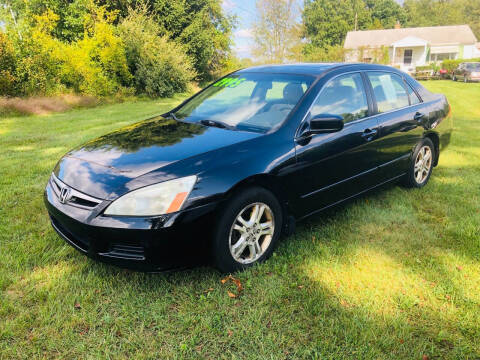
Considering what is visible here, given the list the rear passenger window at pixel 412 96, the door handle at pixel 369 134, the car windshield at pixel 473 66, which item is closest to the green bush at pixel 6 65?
the rear passenger window at pixel 412 96

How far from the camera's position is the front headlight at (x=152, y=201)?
243 cm

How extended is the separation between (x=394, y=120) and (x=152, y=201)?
9.52ft

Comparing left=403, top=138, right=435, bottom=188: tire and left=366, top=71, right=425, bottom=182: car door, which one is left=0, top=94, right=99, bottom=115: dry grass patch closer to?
left=366, top=71, right=425, bottom=182: car door

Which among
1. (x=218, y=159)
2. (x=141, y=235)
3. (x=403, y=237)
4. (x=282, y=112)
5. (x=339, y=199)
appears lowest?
(x=403, y=237)

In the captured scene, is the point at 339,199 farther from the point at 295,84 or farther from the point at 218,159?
the point at 218,159

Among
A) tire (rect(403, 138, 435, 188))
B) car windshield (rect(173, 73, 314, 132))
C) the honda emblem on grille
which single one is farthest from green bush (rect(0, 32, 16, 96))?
tire (rect(403, 138, 435, 188))

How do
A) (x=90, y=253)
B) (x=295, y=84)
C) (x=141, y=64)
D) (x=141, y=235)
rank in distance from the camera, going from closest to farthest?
(x=141, y=235), (x=90, y=253), (x=295, y=84), (x=141, y=64)

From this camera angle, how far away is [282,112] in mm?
3307

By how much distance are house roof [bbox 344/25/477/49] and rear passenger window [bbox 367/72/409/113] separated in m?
47.9

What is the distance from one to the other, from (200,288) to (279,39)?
51.6 m

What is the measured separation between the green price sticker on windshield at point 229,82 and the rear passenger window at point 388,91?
1394 millimetres

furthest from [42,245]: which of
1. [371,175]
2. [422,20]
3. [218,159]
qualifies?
[422,20]

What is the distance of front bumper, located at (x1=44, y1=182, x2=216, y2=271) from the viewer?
7.90 feet

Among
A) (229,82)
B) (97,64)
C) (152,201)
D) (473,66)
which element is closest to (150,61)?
(97,64)
